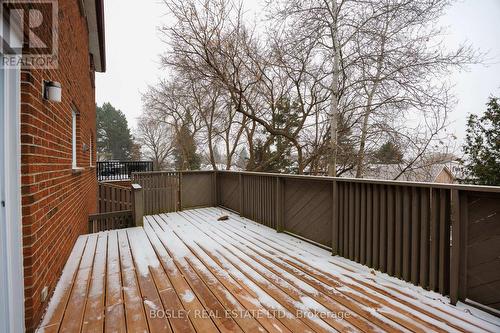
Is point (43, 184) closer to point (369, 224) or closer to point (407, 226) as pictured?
point (369, 224)

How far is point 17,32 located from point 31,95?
410mm

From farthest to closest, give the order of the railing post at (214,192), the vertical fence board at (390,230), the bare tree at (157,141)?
the bare tree at (157,141) < the railing post at (214,192) < the vertical fence board at (390,230)

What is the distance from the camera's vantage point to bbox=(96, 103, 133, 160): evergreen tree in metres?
33.5

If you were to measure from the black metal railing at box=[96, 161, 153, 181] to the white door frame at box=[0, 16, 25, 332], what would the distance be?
14.1m

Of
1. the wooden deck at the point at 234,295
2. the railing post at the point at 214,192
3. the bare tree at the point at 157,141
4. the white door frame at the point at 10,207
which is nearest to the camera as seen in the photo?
the white door frame at the point at 10,207

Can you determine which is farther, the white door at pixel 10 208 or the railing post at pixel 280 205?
the railing post at pixel 280 205

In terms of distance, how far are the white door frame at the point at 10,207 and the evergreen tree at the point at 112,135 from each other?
3445cm

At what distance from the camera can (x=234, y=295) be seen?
240cm

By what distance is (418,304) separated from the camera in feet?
7.43

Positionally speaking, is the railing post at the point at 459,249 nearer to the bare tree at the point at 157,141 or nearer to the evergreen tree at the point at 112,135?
the bare tree at the point at 157,141

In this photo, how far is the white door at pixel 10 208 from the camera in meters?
1.60

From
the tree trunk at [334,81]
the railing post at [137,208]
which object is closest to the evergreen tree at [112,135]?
the railing post at [137,208]

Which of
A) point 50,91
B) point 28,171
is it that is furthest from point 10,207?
point 50,91

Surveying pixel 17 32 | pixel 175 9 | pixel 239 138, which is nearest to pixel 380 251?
pixel 17 32
